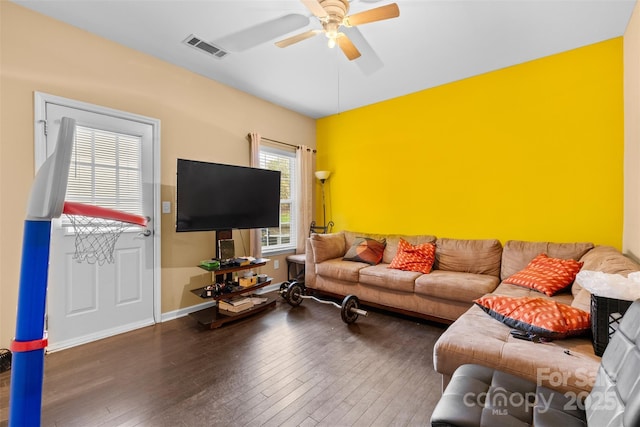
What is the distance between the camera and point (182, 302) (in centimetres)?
337

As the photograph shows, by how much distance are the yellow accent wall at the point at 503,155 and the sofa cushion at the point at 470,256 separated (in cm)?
30

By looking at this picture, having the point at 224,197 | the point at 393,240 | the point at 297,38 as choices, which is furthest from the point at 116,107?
the point at 393,240

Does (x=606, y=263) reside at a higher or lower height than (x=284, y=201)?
lower

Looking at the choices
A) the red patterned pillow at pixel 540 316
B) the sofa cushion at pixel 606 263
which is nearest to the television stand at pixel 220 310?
the red patterned pillow at pixel 540 316

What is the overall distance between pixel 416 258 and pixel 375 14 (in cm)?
248

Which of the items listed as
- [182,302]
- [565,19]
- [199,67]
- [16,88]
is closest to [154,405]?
[182,302]

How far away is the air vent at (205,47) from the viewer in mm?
2791

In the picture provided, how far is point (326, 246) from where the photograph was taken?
13.4ft

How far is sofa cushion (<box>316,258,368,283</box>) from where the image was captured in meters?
3.61

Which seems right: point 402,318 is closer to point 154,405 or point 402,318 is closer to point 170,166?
point 154,405

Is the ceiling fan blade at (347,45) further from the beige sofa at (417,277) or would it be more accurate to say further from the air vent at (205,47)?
the beige sofa at (417,277)

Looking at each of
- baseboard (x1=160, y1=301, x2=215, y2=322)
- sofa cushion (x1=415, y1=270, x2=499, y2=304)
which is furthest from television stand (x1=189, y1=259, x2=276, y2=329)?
sofa cushion (x1=415, y1=270, x2=499, y2=304)

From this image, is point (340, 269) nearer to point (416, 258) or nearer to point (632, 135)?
point (416, 258)

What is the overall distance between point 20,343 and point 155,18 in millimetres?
2900
